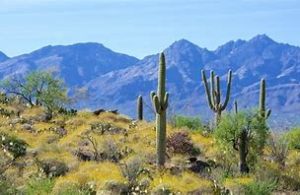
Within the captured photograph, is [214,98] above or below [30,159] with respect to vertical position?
above

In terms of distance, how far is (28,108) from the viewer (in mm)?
40938

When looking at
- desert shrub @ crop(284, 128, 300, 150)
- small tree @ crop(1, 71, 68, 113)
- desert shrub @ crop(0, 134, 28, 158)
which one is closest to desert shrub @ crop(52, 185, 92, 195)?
desert shrub @ crop(0, 134, 28, 158)

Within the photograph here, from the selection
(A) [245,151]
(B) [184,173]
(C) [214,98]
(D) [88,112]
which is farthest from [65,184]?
→ (D) [88,112]

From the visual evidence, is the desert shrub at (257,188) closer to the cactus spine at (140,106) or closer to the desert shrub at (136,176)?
the desert shrub at (136,176)

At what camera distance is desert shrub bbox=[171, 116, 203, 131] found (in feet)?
118

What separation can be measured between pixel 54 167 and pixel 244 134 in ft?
22.6

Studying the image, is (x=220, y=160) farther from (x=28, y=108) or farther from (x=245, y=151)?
(x=28, y=108)

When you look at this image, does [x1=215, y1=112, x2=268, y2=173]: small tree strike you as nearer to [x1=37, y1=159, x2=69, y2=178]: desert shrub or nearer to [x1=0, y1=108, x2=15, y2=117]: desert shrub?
[x1=37, y1=159, x2=69, y2=178]: desert shrub

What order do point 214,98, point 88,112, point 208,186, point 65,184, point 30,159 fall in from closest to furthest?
point 65,184, point 208,186, point 30,159, point 214,98, point 88,112

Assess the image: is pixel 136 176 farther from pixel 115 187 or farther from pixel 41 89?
pixel 41 89

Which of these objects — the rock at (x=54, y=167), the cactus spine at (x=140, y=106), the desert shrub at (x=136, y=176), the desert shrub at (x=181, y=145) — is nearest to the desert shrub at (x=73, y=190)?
the desert shrub at (x=136, y=176)

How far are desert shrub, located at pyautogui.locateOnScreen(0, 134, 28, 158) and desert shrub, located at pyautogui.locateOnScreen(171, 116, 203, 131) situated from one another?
36.4 feet

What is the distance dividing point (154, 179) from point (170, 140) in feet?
20.6

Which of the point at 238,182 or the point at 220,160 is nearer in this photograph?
the point at 238,182
